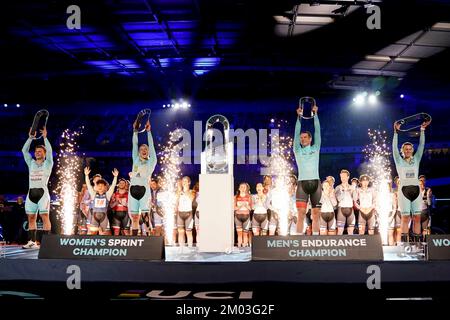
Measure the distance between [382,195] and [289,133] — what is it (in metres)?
6.27

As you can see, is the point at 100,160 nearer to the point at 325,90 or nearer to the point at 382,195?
the point at 325,90

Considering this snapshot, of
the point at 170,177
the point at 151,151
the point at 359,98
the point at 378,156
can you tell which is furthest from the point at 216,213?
the point at 378,156

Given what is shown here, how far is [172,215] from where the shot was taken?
919 cm

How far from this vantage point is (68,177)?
14.0 m

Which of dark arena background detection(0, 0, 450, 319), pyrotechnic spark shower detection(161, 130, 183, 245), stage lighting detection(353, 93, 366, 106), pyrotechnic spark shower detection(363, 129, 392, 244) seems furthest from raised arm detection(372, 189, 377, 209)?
stage lighting detection(353, 93, 366, 106)

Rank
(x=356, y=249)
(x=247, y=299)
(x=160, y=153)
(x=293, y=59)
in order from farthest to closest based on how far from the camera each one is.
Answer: (x=160, y=153), (x=293, y=59), (x=356, y=249), (x=247, y=299)

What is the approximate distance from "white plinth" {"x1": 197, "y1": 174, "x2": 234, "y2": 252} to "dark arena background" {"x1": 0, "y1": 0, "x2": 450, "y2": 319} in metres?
0.02

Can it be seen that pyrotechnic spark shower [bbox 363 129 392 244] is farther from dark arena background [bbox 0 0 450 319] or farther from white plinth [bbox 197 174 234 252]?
white plinth [bbox 197 174 234 252]

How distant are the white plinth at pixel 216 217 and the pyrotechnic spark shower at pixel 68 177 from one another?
185 inches

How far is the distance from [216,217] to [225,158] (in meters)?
1.02

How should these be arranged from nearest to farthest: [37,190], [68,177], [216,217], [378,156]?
[216,217] → [37,190] → [68,177] → [378,156]

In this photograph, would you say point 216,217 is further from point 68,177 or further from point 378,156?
point 378,156

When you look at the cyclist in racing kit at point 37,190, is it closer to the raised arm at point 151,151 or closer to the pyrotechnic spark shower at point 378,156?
the raised arm at point 151,151

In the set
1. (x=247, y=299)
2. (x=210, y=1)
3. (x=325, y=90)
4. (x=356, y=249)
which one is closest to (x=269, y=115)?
(x=325, y=90)
